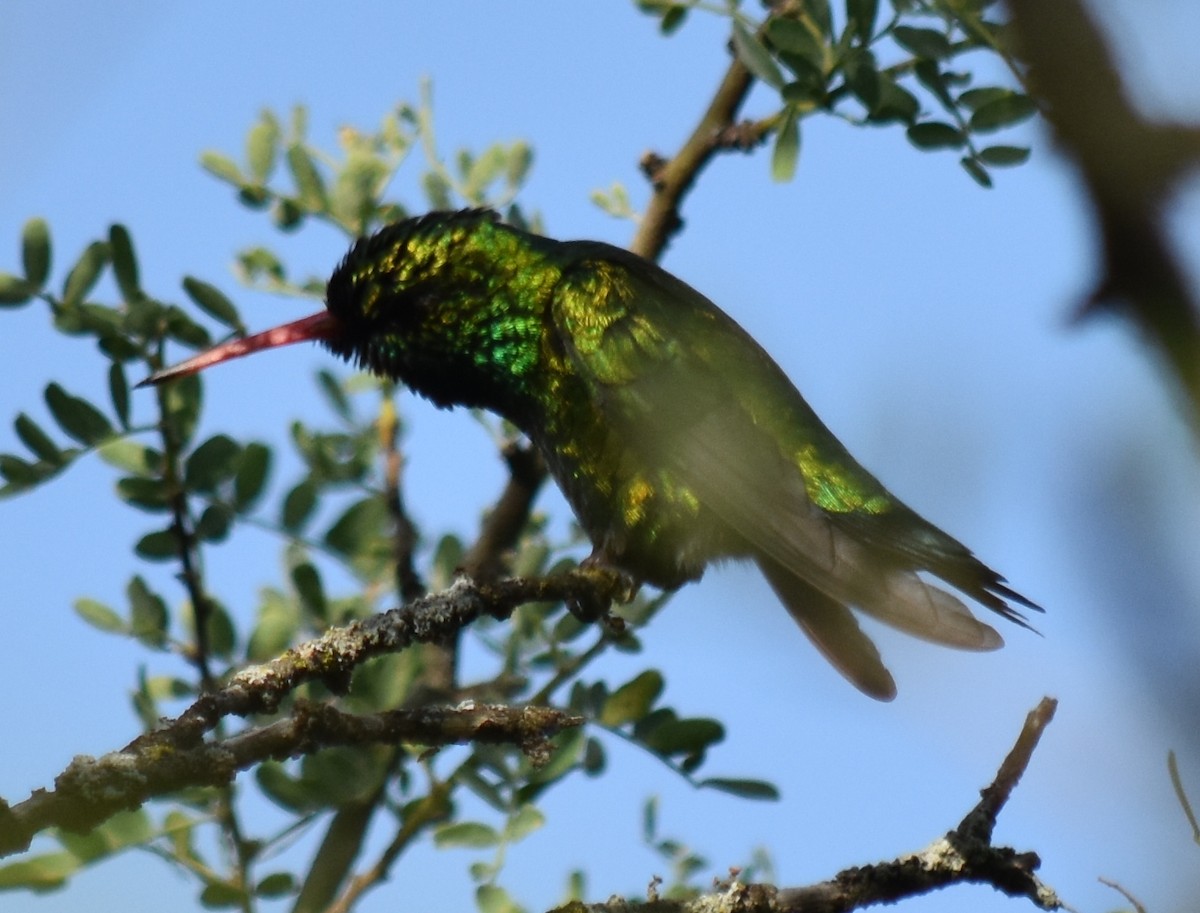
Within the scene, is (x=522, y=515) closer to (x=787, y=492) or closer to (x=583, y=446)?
(x=583, y=446)

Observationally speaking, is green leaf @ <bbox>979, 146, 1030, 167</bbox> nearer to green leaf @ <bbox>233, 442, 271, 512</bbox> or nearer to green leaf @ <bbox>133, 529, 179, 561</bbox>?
green leaf @ <bbox>233, 442, 271, 512</bbox>

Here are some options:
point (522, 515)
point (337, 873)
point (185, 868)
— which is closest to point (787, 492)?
point (522, 515)

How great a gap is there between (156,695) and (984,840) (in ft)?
7.05

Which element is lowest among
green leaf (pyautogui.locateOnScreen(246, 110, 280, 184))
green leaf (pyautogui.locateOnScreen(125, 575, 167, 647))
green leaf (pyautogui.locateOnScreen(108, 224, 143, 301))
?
green leaf (pyautogui.locateOnScreen(125, 575, 167, 647))

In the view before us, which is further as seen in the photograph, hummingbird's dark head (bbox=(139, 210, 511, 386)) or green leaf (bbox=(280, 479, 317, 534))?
hummingbird's dark head (bbox=(139, 210, 511, 386))

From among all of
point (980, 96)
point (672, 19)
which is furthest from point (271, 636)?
point (980, 96)

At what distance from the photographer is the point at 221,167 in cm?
420

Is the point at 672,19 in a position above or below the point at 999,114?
above

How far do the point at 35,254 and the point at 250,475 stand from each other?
0.76 meters

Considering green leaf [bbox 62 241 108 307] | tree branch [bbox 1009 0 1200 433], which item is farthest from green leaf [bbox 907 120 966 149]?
tree branch [bbox 1009 0 1200 433]

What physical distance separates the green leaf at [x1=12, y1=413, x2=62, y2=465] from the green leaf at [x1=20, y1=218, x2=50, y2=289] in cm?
40

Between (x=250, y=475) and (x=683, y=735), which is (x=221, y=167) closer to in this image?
(x=250, y=475)

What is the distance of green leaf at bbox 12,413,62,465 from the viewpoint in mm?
3246

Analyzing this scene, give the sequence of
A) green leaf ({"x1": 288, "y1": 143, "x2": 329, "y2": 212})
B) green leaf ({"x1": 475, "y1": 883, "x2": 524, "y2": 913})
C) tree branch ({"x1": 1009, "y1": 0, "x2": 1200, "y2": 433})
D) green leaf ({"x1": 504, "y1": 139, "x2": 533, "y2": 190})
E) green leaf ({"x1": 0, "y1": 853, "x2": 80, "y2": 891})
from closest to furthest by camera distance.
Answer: tree branch ({"x1": 1009, "y1": 0, "x2": 1200, "y2": 433})
green leaf ({"x1": 0, "y1": 853, "x2": 80, "y2": 891})
green leaf ({"x1": 475, "y1": 883, "x2": 524, "y2": 913})
green leaf ({"x1": 288, "y1": 143, "x2": 329, "y2": 212})
green leaf ({"x1": 504, "y1": 139, "x2": 533, "y2": 190})
